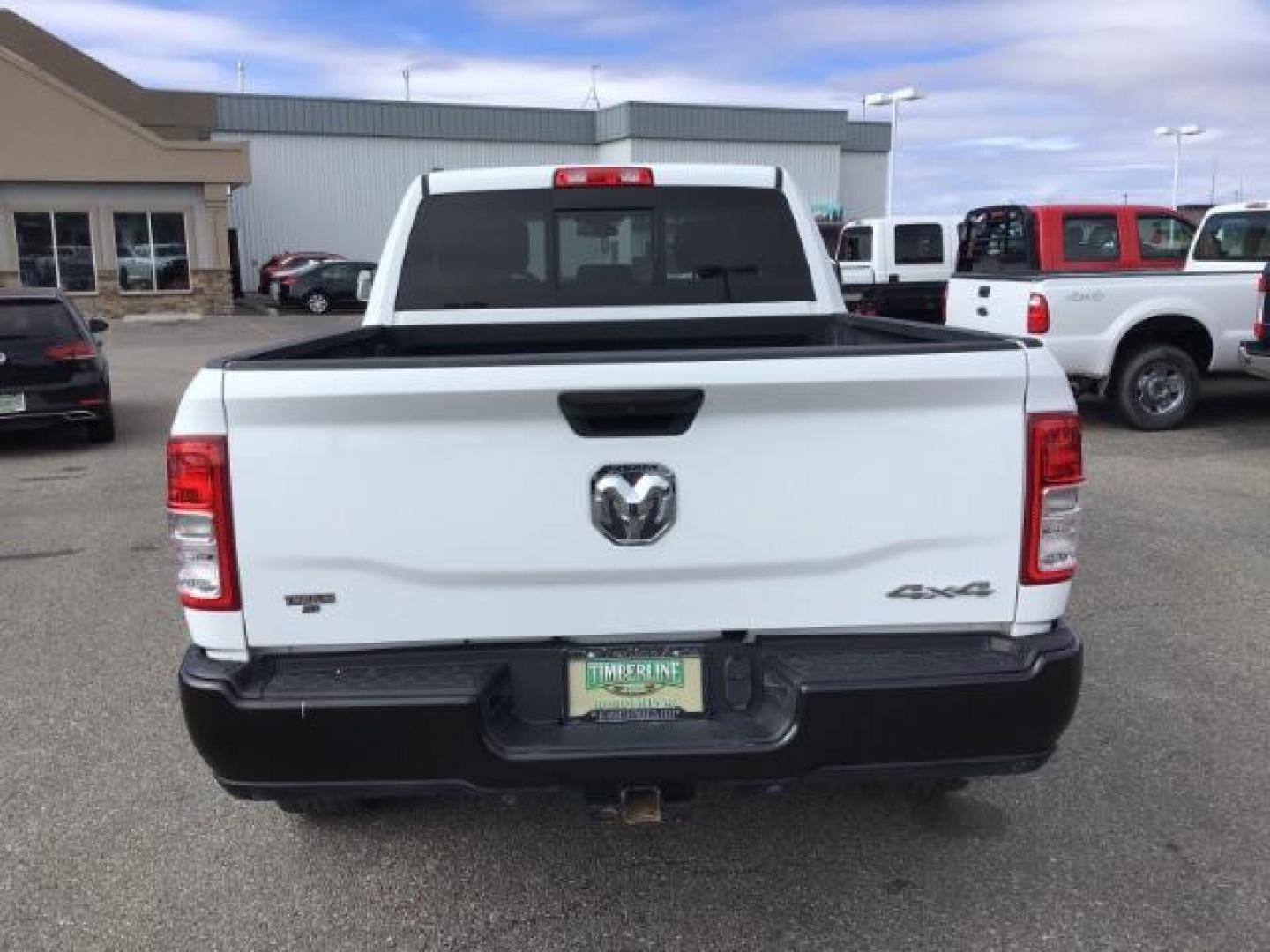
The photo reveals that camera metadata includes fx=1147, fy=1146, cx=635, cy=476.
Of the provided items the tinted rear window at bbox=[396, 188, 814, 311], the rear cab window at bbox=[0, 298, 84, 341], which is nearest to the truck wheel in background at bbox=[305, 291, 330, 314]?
the rear cab window at bbox=[0, 298, 84, 341]

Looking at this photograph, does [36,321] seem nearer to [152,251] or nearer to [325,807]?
[325,807]

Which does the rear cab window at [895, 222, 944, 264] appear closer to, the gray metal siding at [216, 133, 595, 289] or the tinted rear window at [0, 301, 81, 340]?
the tinted rear window at [0, 301, 81, 340]

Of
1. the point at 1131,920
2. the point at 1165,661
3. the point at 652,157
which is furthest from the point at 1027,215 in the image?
the point at 652,157

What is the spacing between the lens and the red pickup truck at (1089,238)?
1355cm

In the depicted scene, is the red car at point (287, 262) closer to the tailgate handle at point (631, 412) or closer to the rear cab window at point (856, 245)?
the rear cab window at point (856, 245)

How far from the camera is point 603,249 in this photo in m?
4.70

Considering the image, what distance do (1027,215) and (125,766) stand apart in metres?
12.3

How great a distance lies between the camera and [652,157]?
146 feet

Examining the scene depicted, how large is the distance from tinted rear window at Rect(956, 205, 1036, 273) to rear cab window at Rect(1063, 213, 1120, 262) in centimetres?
49

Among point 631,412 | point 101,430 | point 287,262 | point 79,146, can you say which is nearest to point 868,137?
point 287,262

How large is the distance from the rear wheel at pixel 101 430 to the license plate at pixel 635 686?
31.5 feet

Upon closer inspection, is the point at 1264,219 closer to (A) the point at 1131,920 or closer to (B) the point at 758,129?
(A) the point at 1131,920

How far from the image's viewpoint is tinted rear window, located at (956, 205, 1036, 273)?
13711 mm

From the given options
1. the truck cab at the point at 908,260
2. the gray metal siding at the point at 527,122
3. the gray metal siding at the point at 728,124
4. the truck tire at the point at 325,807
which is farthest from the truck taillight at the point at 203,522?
the gray metal siding at the point at 728,124
